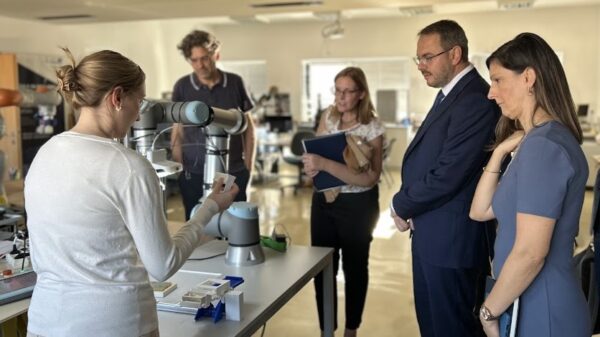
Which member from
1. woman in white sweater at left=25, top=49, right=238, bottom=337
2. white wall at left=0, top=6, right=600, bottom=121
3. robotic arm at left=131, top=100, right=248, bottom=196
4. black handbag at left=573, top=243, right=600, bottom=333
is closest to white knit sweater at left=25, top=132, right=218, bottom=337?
woman in white sweater at left=25, top=49, right=238, bottom=337

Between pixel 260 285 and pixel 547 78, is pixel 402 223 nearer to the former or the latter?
pixel 260 285

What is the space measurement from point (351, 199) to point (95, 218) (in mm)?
1576

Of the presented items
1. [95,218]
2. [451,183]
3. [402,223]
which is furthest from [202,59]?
[95,218]

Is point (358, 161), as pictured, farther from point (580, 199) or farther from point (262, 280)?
point (580, 199)

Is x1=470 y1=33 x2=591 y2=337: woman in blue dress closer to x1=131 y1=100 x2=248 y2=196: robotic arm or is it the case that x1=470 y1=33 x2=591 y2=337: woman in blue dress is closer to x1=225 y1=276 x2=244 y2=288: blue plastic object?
x1=225 y1=276 x2=244 y2=288: blue plastic object

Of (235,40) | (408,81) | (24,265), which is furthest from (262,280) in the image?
(235,40)

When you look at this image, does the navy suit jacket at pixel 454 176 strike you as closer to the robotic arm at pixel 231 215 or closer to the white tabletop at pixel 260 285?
the white tabletop at pixel 260 285

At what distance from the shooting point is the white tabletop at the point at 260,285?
58.5 inches

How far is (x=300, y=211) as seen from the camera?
6434 mm

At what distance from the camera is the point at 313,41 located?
33.9 ft

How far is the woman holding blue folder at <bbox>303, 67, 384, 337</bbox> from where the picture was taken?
2582 mm

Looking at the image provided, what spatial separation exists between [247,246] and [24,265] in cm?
73

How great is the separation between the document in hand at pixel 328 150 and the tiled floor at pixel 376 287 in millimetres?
958

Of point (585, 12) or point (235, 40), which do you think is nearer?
point (585, 12)
